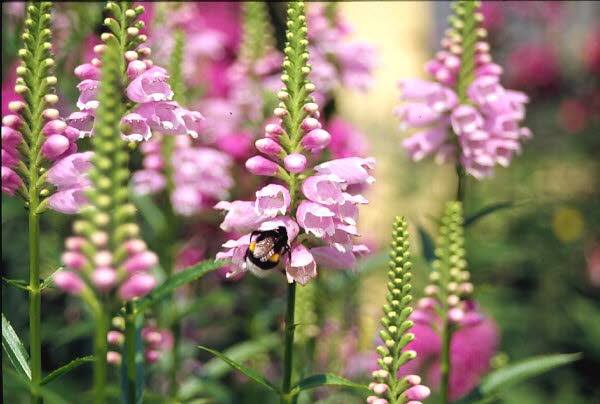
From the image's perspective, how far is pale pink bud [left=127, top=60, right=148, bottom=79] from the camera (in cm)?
159

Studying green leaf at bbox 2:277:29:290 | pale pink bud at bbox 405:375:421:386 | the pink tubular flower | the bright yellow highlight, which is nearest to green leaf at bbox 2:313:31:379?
green leaf at bbox 2:277:29:290

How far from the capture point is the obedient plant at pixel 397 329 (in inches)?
61.0

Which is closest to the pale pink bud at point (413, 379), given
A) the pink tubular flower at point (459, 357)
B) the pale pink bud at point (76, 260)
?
the pale pink bud at point (76, 260)

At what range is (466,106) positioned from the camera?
2.57 meters

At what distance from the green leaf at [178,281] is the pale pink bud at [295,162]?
27cm

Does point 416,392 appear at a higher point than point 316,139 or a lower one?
lower

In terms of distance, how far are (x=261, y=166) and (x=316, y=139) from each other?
0.15 metres

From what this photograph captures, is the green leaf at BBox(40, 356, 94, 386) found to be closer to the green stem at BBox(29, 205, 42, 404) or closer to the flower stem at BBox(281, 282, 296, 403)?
the green stem at BBox(29, 205, 42, 404)

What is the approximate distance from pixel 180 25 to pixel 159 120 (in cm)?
220

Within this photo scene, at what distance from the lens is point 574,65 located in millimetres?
7914

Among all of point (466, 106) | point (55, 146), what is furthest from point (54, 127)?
point (466, 106)

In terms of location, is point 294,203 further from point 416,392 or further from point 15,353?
point 15,353

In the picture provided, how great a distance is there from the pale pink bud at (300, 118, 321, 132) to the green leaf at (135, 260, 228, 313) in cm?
36

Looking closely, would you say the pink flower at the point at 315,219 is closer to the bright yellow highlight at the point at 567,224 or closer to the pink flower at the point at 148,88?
the pink flower at the point at 148,88
